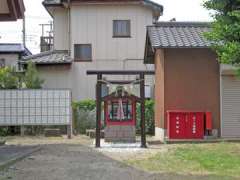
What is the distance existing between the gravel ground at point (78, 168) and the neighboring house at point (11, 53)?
90.9ft

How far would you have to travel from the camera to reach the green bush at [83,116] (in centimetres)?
3044

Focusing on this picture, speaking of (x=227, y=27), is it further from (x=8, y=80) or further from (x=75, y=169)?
(x=8, y=80)

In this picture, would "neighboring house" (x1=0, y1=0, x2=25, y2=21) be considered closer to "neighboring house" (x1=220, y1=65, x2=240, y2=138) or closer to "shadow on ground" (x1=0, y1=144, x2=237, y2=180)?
"shadow on ground" (x1=0, y1=144, x2=237, y2=180)

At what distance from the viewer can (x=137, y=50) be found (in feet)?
113

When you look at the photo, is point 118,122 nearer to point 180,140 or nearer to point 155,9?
point 180,140

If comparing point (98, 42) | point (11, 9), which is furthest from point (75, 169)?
point (98, 42)

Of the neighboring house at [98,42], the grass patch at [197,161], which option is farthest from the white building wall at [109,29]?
the grass patch at [197,161]

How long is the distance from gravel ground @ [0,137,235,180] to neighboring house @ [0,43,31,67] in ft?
90.9

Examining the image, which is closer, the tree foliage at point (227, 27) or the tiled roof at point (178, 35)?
the tree foliage at point (227, 27)

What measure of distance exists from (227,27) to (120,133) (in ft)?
29.5

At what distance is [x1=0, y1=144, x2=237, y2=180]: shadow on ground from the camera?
39.1 ft

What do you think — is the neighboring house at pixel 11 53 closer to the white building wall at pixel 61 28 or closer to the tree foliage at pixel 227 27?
the white building wall at pixel 61 28

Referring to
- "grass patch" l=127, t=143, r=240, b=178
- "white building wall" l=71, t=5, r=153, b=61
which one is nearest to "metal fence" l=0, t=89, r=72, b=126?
"white building wall" l=71, t=5, r=153, b=61

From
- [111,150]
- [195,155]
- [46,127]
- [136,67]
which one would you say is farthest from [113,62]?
[195,155]
